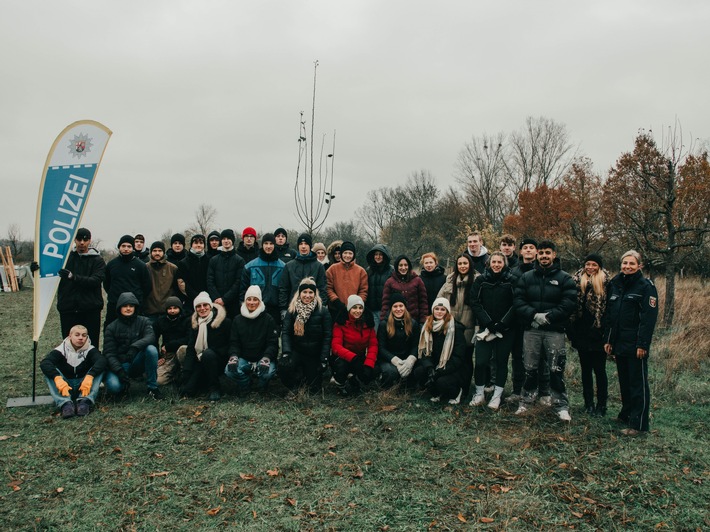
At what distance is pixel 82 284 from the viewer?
21.3 feet

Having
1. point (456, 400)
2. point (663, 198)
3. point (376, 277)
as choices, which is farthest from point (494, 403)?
point (663, 198)

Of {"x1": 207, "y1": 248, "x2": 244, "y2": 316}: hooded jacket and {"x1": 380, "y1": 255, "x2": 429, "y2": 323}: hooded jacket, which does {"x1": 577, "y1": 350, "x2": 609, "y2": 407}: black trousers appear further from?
{"x1": 207, "y1": 248, "x2": 244, "y2": 316}: hooded jacket

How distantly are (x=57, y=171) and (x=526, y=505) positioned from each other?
6821 millimetres

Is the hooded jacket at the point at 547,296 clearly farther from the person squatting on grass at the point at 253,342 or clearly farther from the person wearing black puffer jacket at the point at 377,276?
the person squatting on grass at the point at 253,342

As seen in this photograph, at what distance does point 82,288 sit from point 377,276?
4.17 metres

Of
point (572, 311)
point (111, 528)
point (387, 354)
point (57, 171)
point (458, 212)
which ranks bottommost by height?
point (111, 528)

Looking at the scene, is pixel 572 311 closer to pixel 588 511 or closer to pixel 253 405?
pixel 588 511

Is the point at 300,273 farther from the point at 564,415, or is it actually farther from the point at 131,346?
the point at 564,415

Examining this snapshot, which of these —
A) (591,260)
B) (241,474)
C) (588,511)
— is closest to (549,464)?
(588,511)

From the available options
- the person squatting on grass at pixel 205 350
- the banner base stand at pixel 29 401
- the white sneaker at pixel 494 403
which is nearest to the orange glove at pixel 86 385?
the banner base stand at pixel 29 401

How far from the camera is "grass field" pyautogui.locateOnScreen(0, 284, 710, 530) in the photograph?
143 inches

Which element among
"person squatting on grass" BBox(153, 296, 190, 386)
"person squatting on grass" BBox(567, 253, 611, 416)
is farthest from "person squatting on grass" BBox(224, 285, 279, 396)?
"person squatting on grass" BBox(567, 253, 611, 416)

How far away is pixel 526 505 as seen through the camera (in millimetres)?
3754

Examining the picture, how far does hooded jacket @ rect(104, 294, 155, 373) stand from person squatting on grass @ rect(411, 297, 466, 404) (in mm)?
3613
